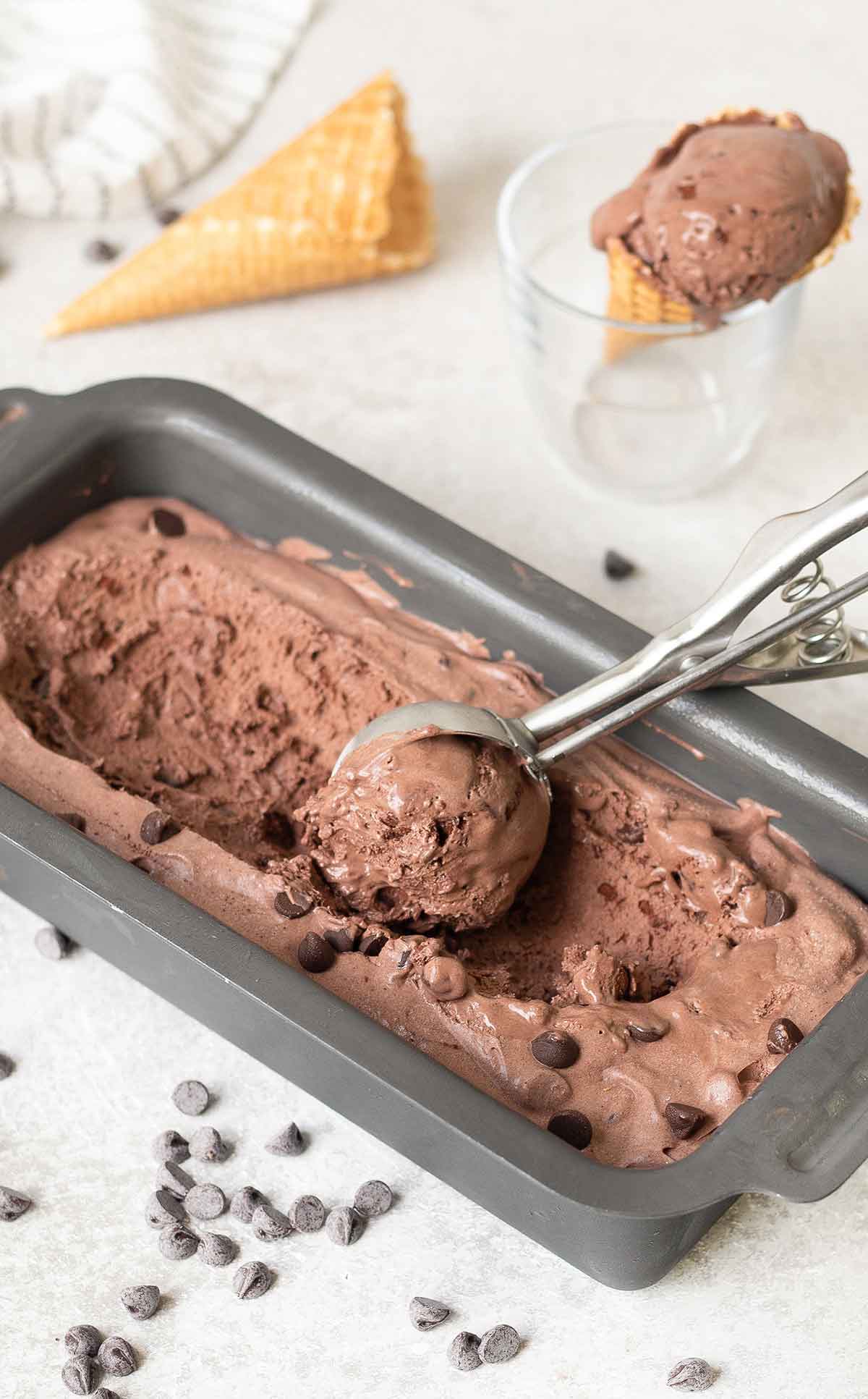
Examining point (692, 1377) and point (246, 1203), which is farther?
point (246, 1203)

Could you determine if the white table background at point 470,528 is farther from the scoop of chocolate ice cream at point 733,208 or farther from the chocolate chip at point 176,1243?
the scoop of chocolate ice cream at point 733,208

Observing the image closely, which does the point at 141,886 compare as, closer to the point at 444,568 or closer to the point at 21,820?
the point at 21,820

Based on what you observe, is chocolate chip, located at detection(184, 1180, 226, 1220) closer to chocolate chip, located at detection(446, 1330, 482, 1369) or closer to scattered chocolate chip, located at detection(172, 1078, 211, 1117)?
scattered chocolate chip, located at detection(172, 1078, 211, 1117)

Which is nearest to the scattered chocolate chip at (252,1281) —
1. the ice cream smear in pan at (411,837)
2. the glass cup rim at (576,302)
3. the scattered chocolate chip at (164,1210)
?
the scattered chocolate chip at (164,1210)

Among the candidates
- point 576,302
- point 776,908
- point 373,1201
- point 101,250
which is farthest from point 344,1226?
point 101,250

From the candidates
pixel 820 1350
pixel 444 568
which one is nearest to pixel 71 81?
pixel 444 568

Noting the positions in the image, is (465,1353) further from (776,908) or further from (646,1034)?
(776,908)

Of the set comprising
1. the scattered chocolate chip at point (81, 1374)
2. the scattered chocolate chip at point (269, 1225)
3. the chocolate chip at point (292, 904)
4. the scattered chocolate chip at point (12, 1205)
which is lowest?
the scattered chocolate chip at point (12, 1205)

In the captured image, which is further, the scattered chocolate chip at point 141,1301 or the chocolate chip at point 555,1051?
the scattered chocolate chip at point 141,1301
